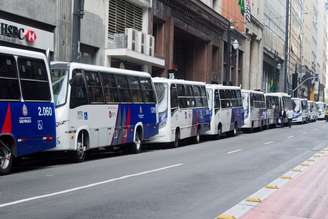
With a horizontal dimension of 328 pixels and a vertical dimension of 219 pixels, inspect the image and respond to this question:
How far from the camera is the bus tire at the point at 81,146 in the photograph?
17.6 m

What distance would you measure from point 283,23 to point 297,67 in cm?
1462

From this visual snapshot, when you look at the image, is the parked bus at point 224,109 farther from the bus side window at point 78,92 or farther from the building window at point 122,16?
the bus side window at point 78,92

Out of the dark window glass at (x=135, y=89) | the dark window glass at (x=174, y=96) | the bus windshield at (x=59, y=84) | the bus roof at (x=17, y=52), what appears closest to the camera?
the bus roof at (x=17, y=52)

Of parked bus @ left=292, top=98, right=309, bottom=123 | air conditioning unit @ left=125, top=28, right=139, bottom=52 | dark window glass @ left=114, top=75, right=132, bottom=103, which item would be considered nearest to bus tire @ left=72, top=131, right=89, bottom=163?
dark window glass @ left=114, top=75, right=132, bottom=103

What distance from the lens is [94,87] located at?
734 inches

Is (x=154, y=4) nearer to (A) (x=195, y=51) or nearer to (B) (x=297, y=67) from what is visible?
(A) (x=195, y=51)

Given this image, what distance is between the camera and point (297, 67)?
113 m

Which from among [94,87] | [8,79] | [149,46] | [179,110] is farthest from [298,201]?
[149,46]

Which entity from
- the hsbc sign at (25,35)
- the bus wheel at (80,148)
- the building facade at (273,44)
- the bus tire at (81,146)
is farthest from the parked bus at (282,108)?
the bus wheel at (80,148)

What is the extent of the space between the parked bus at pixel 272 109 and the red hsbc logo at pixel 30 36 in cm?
2707

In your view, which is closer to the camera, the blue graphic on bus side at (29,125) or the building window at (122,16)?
the blue graphic on bus side at (29,125)

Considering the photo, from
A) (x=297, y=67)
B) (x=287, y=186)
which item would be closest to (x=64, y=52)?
(x=287, y=186)

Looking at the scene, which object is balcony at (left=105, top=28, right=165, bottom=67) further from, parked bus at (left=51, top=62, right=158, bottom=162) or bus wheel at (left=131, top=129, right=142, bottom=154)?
bus wheel at (left=131, top=129, right=142, bottom=154)

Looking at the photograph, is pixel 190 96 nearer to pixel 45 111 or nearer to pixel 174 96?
pixel 174 96
